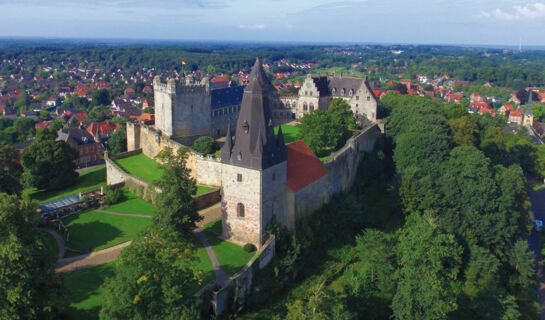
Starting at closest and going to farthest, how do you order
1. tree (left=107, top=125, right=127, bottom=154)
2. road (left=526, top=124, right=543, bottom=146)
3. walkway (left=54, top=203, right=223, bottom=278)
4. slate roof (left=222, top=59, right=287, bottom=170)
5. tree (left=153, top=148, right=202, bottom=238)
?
walkway (left=54, top=203, right=223, bottom=278)
tree (left=153, top=148, right=202, bottom=238)
slate roof (left=222, top=59, right=287, bottom=170)
tree (left=107, top=125, right=127, bottom=154)
road (left=526, top=124, right=543, bottom=146)

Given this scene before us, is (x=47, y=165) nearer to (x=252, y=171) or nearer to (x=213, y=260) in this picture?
(x=213, y=260)

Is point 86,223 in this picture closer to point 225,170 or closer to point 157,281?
point 225,170

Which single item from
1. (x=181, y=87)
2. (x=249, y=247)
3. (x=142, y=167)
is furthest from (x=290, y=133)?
(x=249, y=247)

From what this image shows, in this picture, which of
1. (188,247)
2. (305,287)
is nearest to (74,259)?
(188,247)

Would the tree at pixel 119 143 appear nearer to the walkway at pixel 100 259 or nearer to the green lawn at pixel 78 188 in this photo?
the green lawn at pixel 78 188

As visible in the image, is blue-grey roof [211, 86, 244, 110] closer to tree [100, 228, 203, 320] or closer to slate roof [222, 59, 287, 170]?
slate roof [222, 59, 287, 170]

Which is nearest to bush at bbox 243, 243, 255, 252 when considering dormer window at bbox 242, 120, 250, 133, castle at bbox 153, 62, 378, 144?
dormer window at bbox 242, 120, 250, 133
